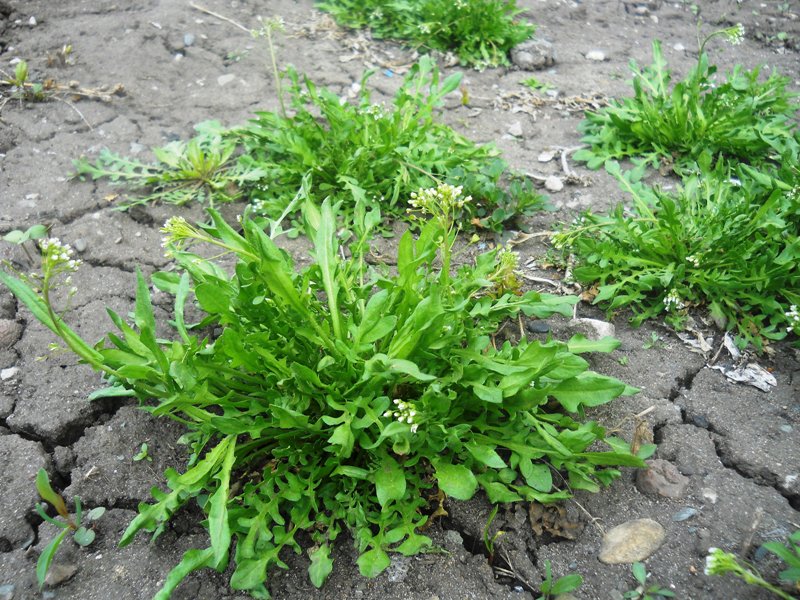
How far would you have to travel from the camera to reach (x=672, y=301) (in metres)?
2.65

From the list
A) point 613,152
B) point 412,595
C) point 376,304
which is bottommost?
point 412,595

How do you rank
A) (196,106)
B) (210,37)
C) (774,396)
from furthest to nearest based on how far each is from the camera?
(210,37)
(196,106)
(774,396)

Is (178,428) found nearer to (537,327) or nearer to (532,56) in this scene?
(537,327)

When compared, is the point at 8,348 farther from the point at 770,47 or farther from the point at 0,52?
the point at 770,47

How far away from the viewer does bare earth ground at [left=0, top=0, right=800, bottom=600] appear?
194 cm

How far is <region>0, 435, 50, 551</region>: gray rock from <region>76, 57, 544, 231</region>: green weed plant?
4.64 ft

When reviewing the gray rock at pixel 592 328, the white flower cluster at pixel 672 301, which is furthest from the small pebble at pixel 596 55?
the gray rock at pixel 592 328

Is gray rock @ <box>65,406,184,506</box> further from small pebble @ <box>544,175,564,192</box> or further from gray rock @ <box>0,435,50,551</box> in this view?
small pebble @ <box>544,175,564,192</box>

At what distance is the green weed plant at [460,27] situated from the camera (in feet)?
14.7

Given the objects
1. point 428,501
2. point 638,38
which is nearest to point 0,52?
point 428,501

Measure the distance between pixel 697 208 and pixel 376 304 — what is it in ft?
5.72

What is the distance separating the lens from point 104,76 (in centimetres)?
409

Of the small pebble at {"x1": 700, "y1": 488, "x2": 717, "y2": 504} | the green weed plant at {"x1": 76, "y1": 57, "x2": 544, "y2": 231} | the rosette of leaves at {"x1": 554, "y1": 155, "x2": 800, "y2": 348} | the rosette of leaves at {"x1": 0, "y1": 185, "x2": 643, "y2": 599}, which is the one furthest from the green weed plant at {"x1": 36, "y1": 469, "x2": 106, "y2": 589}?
the rosette of leaves at {"x1": 554, "y1": 155, "x2": 800, "y2": 348}

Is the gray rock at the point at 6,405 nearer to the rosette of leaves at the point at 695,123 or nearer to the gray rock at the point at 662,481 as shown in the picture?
the gray rock at the point at 662,481
